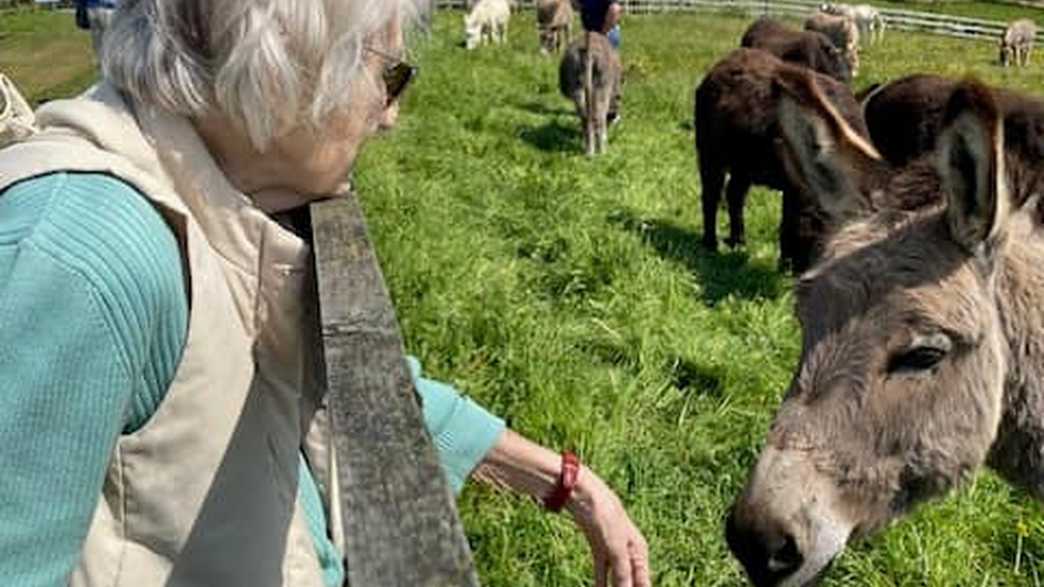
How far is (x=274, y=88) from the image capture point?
1.56 m

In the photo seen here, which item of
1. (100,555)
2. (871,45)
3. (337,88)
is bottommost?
(871,45)

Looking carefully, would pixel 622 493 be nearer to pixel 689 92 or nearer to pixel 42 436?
pixel 42 436

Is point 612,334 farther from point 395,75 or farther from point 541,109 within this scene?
point 541,109

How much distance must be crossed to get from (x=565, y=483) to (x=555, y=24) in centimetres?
2412

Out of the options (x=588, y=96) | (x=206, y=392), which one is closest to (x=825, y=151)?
(x=206, y=392)

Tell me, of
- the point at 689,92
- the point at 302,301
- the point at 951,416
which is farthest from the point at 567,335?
the point at 689,92

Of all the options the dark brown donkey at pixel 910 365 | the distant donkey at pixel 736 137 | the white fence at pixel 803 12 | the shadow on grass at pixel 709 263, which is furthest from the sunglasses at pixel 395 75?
the white fence at pixel 803 12

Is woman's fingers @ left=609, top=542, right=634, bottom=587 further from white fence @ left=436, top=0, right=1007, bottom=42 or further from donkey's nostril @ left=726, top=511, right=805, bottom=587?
white fence @ left=436, top=0, right=1007, bottom=42

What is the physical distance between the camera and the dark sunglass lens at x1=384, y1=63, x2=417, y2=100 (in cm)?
184

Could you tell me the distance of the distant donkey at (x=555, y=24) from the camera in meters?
25.4

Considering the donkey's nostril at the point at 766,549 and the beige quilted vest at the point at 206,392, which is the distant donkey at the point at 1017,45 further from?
the beige quilted vest at the point at 206,392

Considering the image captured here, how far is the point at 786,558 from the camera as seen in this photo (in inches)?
96.3

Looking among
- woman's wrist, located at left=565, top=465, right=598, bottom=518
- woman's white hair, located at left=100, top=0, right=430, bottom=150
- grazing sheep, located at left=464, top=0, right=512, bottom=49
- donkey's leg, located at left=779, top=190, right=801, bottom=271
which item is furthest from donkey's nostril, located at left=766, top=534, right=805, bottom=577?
grazing sheep, located at left=464, top=0, right=512, bottom=49

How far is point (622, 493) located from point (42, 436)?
3.15 meters
